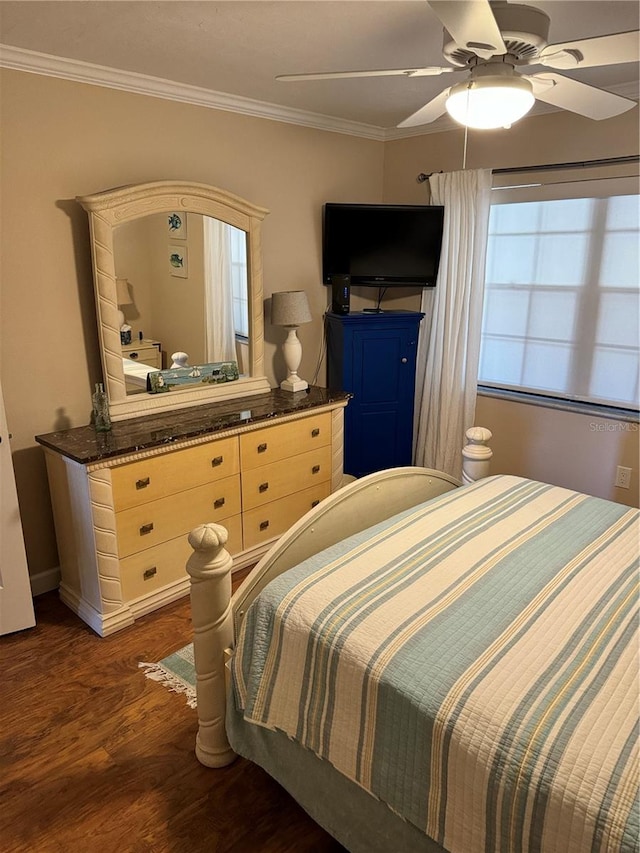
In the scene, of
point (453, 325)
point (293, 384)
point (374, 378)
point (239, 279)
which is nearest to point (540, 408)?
point (453, 325)

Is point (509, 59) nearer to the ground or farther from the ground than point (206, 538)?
farther from the ground

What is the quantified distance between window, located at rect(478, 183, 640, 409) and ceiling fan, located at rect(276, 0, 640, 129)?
54.9 inches

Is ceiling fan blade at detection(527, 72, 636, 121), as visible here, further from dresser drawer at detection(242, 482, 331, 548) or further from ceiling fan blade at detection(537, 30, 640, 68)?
dresser drawer at detection(242, 482, 331, 548)

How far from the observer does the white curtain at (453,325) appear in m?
3.49

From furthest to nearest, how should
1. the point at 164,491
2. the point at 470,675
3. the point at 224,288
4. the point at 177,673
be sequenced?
the point at 224,288 → the point at 164,491 → the point at 177,673 → the point at 470,675

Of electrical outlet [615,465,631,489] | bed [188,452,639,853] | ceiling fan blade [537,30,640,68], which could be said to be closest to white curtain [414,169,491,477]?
electrical outlet [615,465,631,489]

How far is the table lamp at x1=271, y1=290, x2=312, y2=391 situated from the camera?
327 centimetres

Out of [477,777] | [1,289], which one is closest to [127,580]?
[1,289]

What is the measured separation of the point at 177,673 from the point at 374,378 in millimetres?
2147

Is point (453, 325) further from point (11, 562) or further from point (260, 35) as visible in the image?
point (11, 562)

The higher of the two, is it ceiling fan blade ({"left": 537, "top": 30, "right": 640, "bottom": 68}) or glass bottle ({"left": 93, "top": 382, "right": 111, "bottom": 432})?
ceiling fan blade ({"left": 537, "top": 30, "right": 640, "bottom": 68})

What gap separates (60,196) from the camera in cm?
253

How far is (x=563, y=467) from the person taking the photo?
3.45m

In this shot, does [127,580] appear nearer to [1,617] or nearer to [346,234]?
[1,617]
